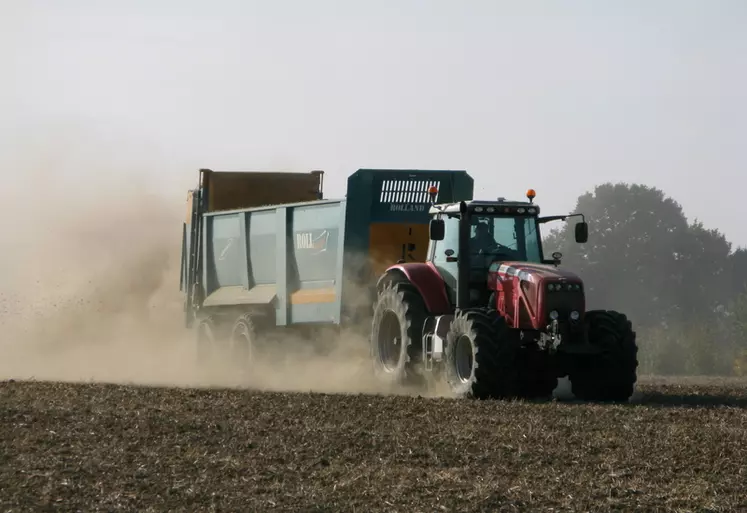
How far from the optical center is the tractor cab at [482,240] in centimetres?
1533

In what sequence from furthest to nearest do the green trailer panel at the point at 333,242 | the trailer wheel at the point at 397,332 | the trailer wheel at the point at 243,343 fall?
1. the trailer wheel at the point at 243,343
2. the green trailer panel at the point at 333,242
3. the trailer wheel at the point at 397,332

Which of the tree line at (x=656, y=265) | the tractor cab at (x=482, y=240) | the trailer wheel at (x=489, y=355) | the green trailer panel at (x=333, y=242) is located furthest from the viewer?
the tree line at (x=656, y=265)

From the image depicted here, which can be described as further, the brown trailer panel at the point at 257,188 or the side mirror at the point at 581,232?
the brown trailer panel at the point at 257,188

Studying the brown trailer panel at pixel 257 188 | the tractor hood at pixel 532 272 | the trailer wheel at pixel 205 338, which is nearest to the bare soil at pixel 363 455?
the tractor hood at pixel 532 272

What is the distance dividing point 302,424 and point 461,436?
176 cm

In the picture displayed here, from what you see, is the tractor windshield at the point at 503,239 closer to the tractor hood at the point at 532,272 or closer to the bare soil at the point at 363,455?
the tractor hood at the point at 532,272

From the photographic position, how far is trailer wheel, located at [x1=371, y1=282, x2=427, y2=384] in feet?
51.7

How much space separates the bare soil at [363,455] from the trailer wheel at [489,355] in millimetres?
470

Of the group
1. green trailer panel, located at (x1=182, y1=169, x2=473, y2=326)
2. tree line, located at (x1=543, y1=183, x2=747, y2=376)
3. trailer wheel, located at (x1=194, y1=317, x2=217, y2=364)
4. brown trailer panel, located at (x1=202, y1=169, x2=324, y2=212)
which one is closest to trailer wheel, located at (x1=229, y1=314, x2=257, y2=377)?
green trailer panel, located at (x1=182, y1=169, x2=473, y2=326)

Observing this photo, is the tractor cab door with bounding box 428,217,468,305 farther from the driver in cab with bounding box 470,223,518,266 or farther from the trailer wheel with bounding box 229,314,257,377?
the trailer wheel with bounding box 229,314,257,377

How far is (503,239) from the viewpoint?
1576 cm

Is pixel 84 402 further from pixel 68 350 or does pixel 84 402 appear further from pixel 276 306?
pixel 68 350

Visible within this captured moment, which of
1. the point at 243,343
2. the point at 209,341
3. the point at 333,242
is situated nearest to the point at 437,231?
the point at 333,242

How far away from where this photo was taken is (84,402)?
44.6ft
